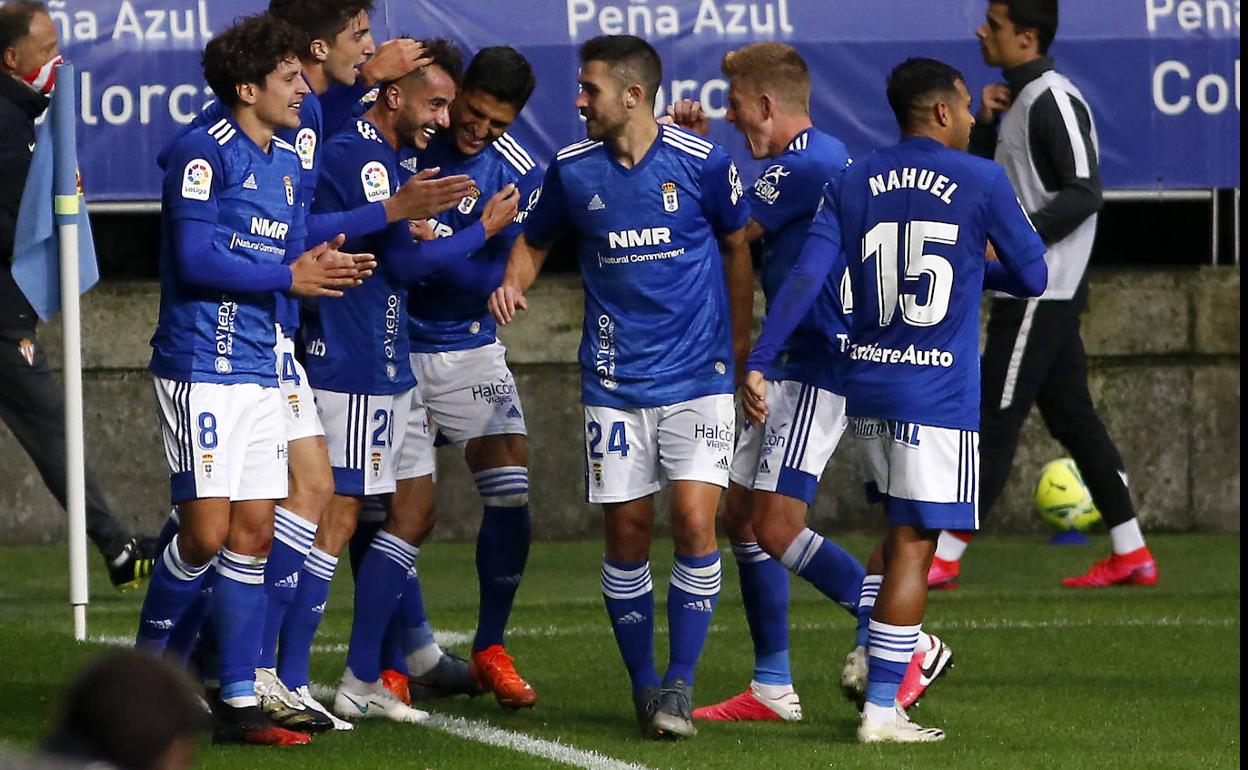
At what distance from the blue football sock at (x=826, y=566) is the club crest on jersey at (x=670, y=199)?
1.08m

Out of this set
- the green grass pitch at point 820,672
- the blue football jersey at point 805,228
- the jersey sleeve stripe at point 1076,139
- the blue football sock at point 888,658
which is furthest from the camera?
the jersey sleeve stripe at point 1076,139

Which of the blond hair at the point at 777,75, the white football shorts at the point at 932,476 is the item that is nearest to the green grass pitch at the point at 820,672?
the white football shorts at the point at 932,476

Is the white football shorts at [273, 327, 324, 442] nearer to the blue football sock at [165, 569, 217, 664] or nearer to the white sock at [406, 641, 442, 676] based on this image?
the blue football sock at [165, 569, 217, 664]

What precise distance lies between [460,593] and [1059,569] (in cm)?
268

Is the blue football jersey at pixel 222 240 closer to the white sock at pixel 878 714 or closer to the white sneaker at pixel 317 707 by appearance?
the white sneaker at pixel 317 707

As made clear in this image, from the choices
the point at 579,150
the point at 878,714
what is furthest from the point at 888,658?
the point at 579,150

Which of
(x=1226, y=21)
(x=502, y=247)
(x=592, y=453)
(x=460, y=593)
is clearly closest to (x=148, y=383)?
(x=460, y=593)

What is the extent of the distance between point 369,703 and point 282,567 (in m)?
0.51

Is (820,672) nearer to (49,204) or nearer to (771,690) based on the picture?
(771,690)

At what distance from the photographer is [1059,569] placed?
388 inches

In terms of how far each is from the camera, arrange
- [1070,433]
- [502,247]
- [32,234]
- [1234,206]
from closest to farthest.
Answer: [502,247]
[32,234]
[1070,433]
[1234,206]

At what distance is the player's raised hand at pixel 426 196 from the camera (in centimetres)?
617

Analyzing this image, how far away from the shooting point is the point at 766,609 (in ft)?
21.7

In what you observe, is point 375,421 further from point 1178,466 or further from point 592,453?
point 1178,466
